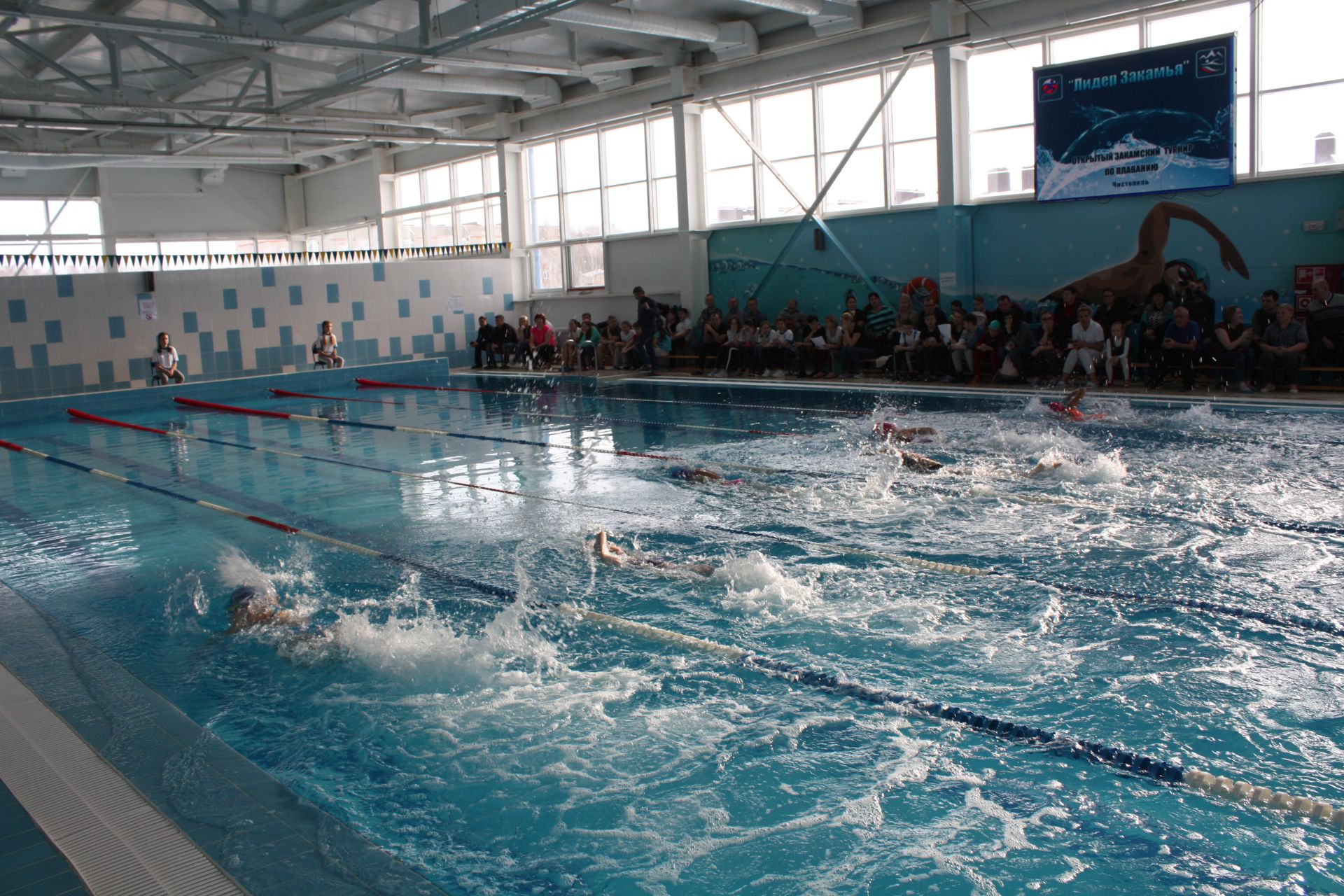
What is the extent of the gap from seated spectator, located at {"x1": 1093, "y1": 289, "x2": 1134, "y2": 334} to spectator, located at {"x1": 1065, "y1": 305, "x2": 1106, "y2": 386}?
152 millimetres

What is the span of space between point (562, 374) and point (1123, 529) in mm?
12444

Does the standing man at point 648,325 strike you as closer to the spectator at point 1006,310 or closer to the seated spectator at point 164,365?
the spectator at point 1006,310

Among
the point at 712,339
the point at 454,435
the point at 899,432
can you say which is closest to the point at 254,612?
the point at 899,432

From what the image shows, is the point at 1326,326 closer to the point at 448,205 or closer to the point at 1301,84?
the point at 1301,84

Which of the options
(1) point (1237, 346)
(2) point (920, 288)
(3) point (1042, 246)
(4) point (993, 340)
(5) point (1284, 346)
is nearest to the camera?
(5) point (1284, 346)

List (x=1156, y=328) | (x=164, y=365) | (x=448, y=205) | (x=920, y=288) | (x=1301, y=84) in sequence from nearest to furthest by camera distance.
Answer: (x=1301, y=84)
(x=1156, y=328)
(x=920, y=288)
(x=164, y=365)
(x=448, y=205)

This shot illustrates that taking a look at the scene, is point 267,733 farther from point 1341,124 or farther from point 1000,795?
point 1341,124

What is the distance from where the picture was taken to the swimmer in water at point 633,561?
5051mm

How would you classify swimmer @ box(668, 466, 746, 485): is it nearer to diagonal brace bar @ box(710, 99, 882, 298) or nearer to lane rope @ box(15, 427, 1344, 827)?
lane rope @ box(15, 427, 1344, 827)

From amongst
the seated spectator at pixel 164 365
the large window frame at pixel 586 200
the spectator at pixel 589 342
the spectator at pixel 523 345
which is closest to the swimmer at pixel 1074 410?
the spectator at pixel 589 342

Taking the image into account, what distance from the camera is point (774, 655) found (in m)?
3.97

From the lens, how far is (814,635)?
163 inches

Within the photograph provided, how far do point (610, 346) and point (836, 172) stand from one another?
480 cm

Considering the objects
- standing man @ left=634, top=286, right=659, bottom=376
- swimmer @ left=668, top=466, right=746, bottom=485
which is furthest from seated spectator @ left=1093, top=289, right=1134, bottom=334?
standing man @ left=634, top=286, right=659, bottom=376
